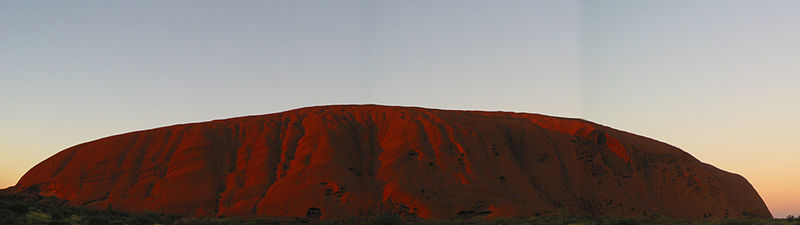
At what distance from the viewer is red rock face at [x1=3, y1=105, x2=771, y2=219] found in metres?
43.2

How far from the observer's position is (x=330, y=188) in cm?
4334

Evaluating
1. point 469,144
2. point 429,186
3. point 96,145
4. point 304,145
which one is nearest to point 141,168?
point 96,145

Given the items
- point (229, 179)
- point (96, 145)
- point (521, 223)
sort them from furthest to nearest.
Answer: point (96, 145), point (229, 179), point (521, 223)

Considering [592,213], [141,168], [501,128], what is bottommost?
[592,213]

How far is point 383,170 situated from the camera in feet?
152

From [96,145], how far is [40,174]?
4819mm

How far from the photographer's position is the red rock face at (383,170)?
43250mm

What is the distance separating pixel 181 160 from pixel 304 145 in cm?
958

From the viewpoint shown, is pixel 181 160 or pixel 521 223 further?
pixel 181 160

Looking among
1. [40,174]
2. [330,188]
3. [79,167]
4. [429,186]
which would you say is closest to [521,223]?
[429,186]

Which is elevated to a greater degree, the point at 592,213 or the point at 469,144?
the point at 469,144

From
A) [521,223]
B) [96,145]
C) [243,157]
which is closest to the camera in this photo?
[521,223]

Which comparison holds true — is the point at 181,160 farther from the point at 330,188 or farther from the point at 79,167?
the point at 330,188

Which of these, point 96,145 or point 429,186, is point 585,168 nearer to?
point 429,186
